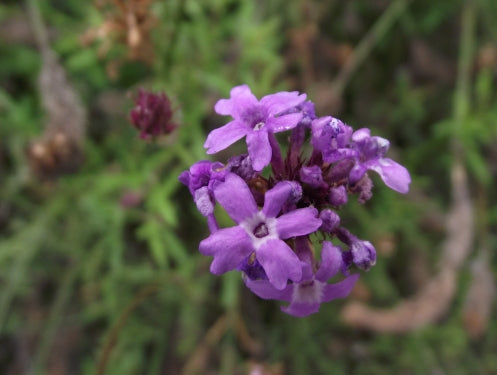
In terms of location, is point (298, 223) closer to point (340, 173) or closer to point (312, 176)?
point (312, 176)

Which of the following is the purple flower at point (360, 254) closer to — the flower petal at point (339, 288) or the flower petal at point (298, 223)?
the flower petal at point (339, 288)

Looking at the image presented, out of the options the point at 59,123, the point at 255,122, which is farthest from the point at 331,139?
the point at 59,123

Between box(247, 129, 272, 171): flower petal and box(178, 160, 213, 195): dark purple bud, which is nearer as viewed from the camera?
box(247, 129, 272, 171): flower petal

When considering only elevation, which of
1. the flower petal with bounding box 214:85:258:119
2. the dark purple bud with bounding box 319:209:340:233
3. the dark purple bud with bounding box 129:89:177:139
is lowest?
the dark purple bud with bounding box 319:209:340:233

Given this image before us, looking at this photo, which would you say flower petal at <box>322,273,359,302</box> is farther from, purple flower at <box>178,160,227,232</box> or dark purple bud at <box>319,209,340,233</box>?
purple flower at <box>178,160,227,232</box>

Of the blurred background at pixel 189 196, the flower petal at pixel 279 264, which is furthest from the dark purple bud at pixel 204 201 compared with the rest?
the blurred background at pixel 189 196

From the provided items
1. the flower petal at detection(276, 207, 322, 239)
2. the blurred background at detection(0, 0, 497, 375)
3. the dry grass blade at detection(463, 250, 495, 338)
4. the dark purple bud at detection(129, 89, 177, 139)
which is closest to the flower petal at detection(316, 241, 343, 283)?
the flower petal at detection(276, 207, 322, 239)
